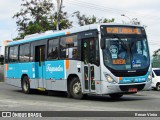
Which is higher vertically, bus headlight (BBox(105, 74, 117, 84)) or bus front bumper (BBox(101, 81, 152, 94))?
bus headlight (BBox(105, 74, 117, 84))

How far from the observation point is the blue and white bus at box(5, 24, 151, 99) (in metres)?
16.5

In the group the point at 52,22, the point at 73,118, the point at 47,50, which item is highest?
the point at 52,22

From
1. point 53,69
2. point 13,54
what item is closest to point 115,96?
point 53,69

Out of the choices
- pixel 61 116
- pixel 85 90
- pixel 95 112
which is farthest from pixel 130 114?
pixel 85 90

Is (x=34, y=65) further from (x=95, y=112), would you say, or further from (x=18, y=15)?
(x=18, y=15)

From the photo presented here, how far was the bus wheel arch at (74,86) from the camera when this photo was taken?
→ 1806 cm

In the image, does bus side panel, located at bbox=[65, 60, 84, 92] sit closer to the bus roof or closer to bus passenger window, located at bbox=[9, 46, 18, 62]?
the bus roof

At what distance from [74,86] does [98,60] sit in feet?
8.06

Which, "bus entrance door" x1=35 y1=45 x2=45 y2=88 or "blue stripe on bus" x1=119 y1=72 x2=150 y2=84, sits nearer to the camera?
"blue stripe on bus" x1=119 y1=72 x2=150 y2=84

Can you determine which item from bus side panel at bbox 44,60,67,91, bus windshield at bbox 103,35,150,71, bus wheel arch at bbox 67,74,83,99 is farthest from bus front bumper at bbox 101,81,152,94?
bus side panel at bbox 44,60,67,91

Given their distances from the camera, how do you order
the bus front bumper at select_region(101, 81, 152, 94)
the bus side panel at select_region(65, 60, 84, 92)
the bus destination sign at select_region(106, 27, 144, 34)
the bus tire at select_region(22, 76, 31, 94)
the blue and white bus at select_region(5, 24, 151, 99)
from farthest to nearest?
the bus tire at select_region(22, 76, 31, 94)
the bus side panel at select_region(65, 60, 84, 92)
the bus destination sign at select_region(106, 27, 144, 34)
the blue and white bus at select_region(5, 24, 151, 99)
the bus front bumper at select_region(101, 81, 152, 94)

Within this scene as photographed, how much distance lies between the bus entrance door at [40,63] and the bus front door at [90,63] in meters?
4.22

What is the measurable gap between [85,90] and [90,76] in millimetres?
757

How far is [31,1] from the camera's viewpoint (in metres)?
58.5
